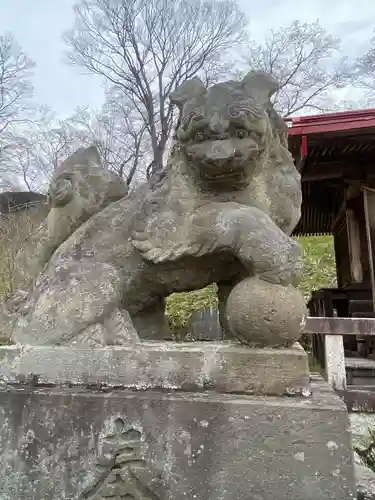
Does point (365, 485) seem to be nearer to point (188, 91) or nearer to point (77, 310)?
point (77, 310)

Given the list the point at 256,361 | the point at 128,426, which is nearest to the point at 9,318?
the point at 128,426

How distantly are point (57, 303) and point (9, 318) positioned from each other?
13.1 inches

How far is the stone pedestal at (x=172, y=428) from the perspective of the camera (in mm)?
1379

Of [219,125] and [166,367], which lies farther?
[219,125]

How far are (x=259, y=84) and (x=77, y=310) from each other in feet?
3.51

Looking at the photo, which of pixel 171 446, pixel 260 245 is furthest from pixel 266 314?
pixel 171 446

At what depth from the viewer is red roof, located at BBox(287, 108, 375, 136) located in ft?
16.8

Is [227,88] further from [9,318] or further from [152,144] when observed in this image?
[152,144]

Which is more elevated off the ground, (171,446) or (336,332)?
(336,332)

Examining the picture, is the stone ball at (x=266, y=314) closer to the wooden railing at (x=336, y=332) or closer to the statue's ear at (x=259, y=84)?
the statue's ear at (x=259, y=84)

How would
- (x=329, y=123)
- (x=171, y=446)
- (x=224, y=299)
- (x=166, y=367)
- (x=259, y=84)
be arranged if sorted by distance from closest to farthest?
(x=171, y=446) < (x=166, y=367) < (x=259, y=84) < (x=224, y=299) < (x=329, y=123)

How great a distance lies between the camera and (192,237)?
A: 1.72 metres

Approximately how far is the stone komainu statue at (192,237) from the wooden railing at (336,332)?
7.81 feet

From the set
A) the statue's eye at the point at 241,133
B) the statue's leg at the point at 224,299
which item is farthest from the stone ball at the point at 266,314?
the statue's eye at the point at 241,133
